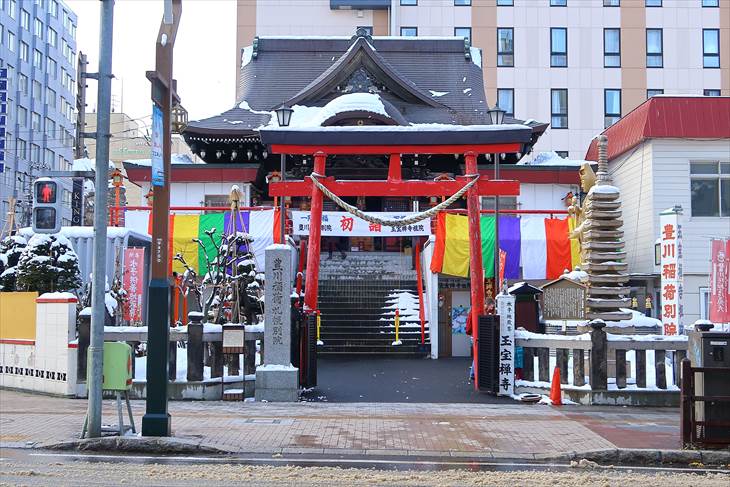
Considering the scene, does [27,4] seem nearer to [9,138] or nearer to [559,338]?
[9,138]

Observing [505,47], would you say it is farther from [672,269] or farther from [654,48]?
[672,269]

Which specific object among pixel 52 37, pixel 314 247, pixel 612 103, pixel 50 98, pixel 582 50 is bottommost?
pixel 314 247

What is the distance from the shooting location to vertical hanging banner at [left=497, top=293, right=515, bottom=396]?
50.7 feet

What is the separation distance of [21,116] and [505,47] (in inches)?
1569

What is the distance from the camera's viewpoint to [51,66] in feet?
237

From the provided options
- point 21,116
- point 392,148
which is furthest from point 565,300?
point 21,116

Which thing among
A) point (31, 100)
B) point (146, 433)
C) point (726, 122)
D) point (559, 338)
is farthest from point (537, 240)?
point (31, 100)

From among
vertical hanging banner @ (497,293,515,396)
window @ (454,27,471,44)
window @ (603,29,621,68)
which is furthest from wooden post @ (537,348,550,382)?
window @ (603,29,621,68)

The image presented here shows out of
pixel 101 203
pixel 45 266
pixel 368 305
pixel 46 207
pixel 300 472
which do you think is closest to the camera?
pixel 300 472

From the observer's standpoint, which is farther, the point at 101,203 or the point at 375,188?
the point at 375,188

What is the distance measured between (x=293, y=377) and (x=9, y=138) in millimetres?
55038

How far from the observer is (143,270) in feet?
68.9

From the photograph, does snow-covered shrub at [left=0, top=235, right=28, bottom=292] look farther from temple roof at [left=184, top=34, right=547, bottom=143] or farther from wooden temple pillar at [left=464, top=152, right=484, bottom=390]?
temple roof at [left=184, top=34, right=547, bottom=143]

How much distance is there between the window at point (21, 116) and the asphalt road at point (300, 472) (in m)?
61.0
